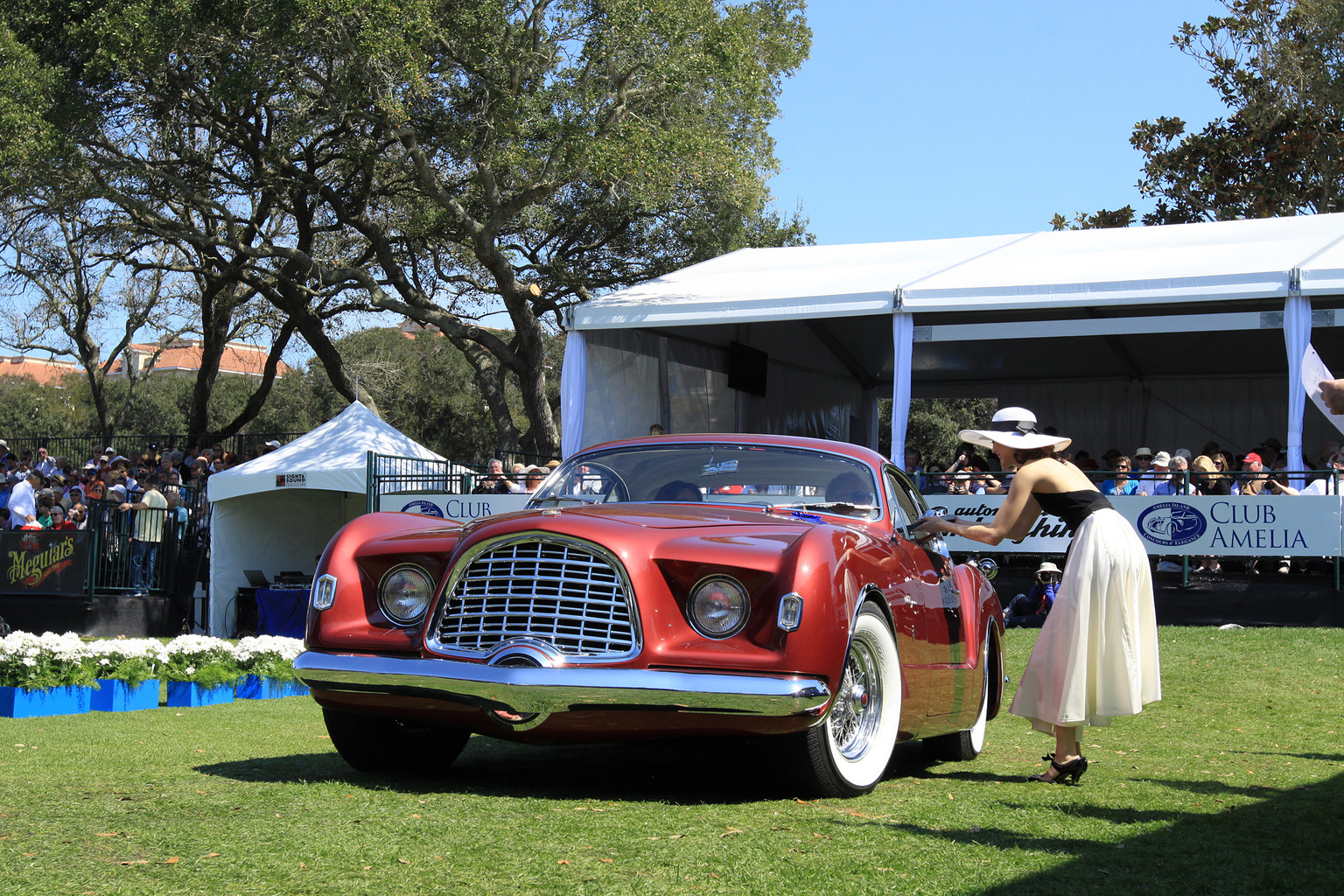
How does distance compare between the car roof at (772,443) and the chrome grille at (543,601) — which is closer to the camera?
the chrome grille at (543,601)

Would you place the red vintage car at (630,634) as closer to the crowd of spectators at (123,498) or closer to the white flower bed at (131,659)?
the white flower bed at (131,659)

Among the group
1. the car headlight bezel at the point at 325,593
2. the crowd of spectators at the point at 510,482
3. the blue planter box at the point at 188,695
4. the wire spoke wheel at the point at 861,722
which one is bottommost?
the blue planter box at the point at 188,695

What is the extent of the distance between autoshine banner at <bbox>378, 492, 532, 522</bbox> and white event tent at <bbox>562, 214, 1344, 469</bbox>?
2218 mm

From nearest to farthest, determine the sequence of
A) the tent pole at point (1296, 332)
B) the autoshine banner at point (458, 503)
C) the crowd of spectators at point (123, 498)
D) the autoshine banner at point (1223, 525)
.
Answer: the autoshine banner at point (1223, 525) → the tent pole at point (1296, 332) → the autoshine banner at point (458, 503) → the crowd of spectators at point (123, 498)

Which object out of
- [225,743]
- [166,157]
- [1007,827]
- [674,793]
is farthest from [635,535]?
[166,157]

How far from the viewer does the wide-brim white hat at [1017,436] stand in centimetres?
573

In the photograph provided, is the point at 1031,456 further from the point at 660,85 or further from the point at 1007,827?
the point at 660,85

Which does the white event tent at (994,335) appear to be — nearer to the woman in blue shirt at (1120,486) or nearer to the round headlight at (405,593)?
the woman in blue shirt at (1120,486)

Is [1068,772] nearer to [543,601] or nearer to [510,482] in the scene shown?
[543,601]

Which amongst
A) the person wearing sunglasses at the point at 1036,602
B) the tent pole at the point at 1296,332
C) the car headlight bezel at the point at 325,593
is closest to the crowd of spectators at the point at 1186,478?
the tent pole at the point at 1296,332

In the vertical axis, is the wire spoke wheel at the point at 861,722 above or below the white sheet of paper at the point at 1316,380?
below

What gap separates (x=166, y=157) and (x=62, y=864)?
2240 cm

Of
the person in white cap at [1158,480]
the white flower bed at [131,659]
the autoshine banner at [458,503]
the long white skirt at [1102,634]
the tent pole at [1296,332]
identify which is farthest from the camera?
the autoshine banner at [458,503]

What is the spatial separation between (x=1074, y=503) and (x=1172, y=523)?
860 centimetres
